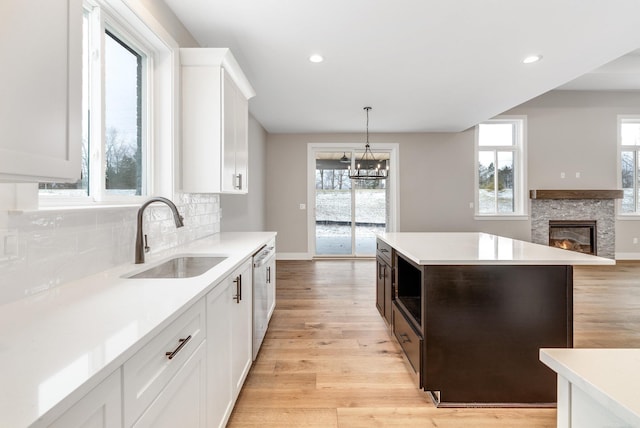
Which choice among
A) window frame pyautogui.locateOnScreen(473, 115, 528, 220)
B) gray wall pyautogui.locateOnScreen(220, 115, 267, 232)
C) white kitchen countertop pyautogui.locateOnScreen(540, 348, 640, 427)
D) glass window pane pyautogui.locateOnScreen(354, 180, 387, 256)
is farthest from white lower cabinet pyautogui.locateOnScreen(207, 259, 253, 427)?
window frame pyautogui.locateOnScreen(473, 115, 528, 220)

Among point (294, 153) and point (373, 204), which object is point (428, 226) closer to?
point (373, 204)

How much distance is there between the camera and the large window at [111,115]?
157cm

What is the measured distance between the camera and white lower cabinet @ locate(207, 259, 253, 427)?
4.43 ft

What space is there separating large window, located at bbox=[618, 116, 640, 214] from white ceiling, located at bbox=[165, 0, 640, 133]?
153 inches

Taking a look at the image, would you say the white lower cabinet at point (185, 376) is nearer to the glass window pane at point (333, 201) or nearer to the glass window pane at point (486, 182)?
the glass window pane at point (333, 201)

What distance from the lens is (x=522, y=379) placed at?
5.84 feet

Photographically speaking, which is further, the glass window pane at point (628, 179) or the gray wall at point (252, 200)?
the glass window pane at point (628, 179)

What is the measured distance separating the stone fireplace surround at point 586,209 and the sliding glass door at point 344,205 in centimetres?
315

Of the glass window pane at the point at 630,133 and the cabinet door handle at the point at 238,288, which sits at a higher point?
the glass window pane at the point at 630,133

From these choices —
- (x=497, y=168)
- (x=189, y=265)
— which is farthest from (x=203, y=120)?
(x=497, y=168)

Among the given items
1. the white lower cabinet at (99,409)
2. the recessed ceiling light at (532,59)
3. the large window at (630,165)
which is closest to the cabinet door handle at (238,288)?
the white lower cabinet at (99,409)

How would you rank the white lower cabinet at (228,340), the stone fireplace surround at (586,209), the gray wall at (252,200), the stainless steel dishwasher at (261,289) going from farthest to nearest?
the stone fireplace surround at (586,209) → the gray wall at (252,200) → the stainless steel dishwasher at (261,289) → the white lower cabinet at (228,340)

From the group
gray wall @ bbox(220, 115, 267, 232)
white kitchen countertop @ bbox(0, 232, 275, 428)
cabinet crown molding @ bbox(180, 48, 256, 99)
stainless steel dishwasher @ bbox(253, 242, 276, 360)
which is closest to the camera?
white kitchen countertop @ bbox(0, 232, 275, 428)

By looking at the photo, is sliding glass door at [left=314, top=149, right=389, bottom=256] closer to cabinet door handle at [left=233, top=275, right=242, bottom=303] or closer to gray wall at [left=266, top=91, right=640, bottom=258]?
gray wall at [left=266, top=91, right=640, bottom=258]
